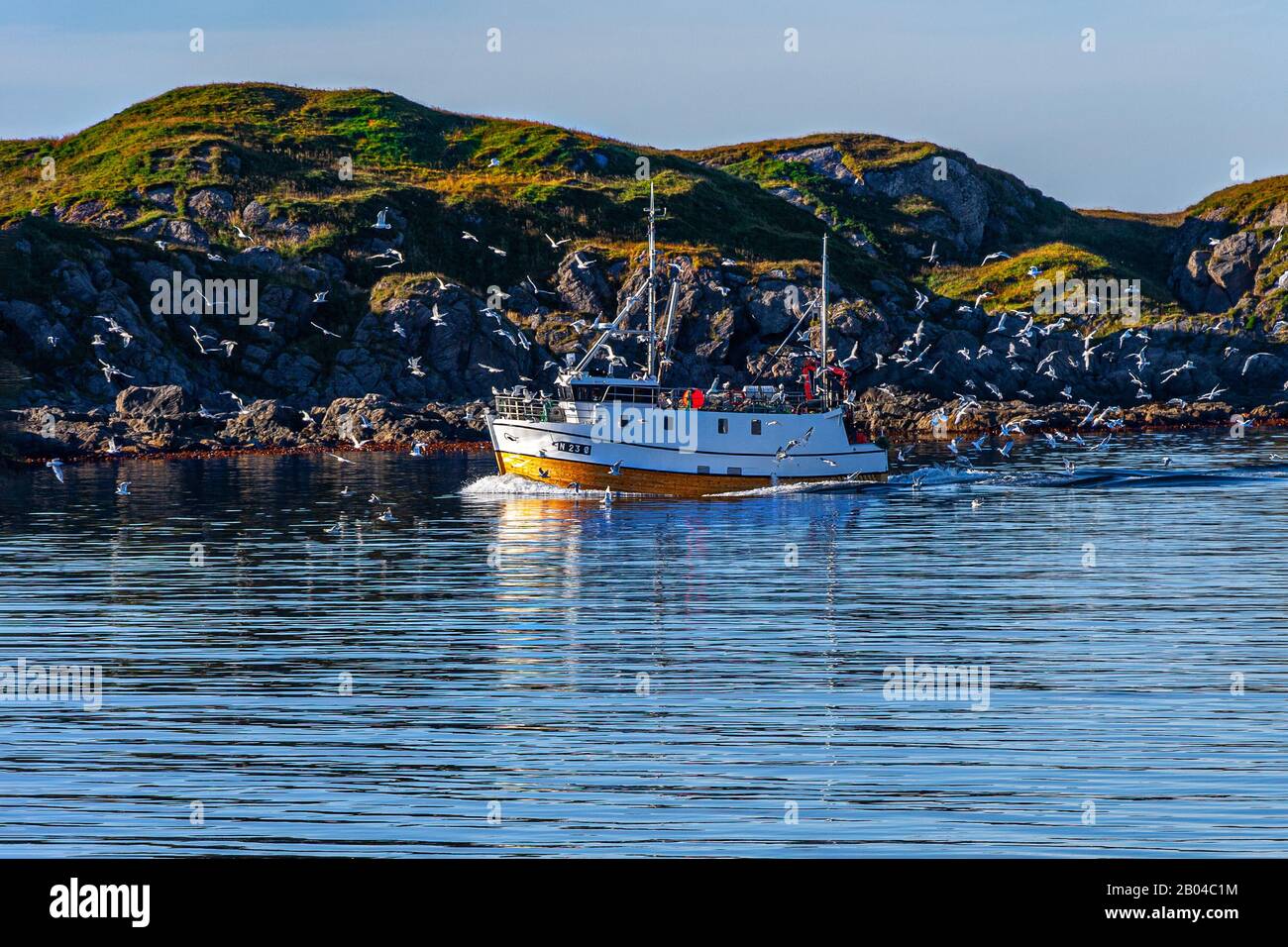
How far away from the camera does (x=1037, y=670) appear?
26219mm

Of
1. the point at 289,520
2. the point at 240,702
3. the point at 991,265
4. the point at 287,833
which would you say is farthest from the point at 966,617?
the point at 991,265

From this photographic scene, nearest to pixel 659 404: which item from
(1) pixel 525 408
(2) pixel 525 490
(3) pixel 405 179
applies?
(2) pixel 525 490

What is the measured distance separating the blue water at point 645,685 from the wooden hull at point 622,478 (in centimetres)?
1022

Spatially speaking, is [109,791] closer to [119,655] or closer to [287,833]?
[287,833]

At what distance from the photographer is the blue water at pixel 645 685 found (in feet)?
56.4

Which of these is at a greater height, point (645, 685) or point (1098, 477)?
point (1098, 477)
